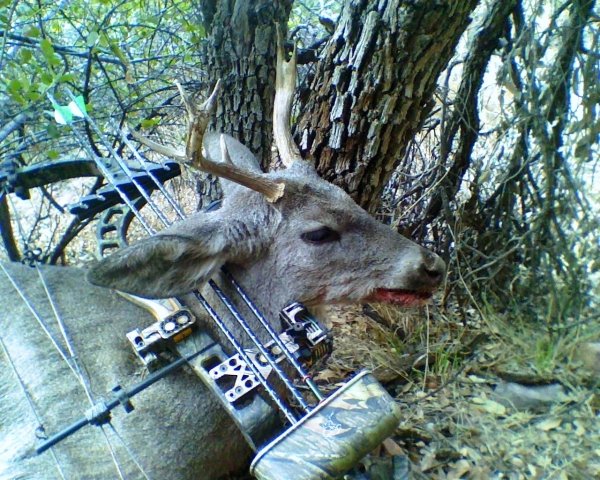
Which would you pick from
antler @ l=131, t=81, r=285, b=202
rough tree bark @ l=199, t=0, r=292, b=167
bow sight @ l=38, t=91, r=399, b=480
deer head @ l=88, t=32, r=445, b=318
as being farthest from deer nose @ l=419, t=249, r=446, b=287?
rough tree bark @ l=199, t=0, r=292, b=167

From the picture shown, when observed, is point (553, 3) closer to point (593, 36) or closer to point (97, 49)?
point (593, 36)

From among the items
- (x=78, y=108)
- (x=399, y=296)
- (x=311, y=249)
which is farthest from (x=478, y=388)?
(x=78, y=108)

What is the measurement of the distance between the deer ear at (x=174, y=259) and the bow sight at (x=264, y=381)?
94mm

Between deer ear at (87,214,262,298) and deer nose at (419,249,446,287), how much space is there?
2.42 feet

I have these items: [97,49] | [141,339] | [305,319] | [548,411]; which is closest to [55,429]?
[141,339]

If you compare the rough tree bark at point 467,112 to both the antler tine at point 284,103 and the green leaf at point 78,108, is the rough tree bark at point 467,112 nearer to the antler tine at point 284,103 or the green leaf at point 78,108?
the antler tine at point 284,103

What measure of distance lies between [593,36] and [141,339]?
2447 mm

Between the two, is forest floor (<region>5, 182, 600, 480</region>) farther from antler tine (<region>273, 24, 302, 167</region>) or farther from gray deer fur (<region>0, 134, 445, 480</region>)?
antler tine (<region>273, 24, 302, 167</region>)

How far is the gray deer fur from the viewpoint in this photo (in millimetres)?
1980

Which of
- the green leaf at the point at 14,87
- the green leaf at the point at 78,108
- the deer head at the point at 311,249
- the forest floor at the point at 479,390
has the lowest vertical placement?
the forest floor at the point at 479,390

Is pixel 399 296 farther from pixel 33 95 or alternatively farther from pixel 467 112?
pixel 33 95

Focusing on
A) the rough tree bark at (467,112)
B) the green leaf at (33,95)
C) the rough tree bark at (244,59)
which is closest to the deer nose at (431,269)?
the rough tree bark at (467,112)

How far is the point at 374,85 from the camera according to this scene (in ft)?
8.49

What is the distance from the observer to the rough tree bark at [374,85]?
246 cm
